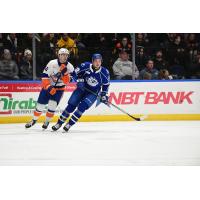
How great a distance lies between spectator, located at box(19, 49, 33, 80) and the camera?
846cm

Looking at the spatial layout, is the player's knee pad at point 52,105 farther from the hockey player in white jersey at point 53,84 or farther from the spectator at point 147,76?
the spectator at point 147,76

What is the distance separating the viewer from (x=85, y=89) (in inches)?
307

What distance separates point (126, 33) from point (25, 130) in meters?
2.03

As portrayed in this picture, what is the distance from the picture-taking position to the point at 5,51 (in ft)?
27.8

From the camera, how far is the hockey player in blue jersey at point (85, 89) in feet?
25.2

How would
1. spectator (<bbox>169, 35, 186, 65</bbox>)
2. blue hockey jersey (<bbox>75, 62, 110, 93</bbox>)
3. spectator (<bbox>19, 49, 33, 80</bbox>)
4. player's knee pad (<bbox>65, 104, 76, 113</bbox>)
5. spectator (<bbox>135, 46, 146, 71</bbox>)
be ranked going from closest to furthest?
blue hockey jersey (<bbox>75, 62, 110, 93</bbox>), player's knee pad (<bbox>65, 104, 76, 113</bbox>), spectator (<bbox>19, 49, 33, 80</bbox>), spectator (<bbox>135, 46, 146, 71</bbox>), spectator (<bbox>169, 35, 186, 65</bbox>)

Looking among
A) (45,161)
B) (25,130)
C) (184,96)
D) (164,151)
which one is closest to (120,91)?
(184,96)

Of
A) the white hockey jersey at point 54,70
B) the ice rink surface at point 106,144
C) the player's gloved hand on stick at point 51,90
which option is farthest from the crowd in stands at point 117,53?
the ice rink surface at point 106,144

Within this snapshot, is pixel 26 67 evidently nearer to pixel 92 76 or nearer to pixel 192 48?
pixel 92 76

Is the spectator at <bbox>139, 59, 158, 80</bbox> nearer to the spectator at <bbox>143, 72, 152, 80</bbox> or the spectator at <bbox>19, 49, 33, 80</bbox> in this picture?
the spectator at <bbox>143, 72, 152, 80</bbox>

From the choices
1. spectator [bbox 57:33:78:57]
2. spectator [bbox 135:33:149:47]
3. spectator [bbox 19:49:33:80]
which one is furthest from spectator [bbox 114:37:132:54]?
spectator [bbox 19:49:33:80]

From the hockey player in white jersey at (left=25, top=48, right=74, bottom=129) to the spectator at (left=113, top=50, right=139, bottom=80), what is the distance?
36.4 inches

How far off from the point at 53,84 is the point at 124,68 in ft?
4.36

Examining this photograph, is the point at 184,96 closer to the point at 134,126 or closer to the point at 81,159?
the point at 134,126
